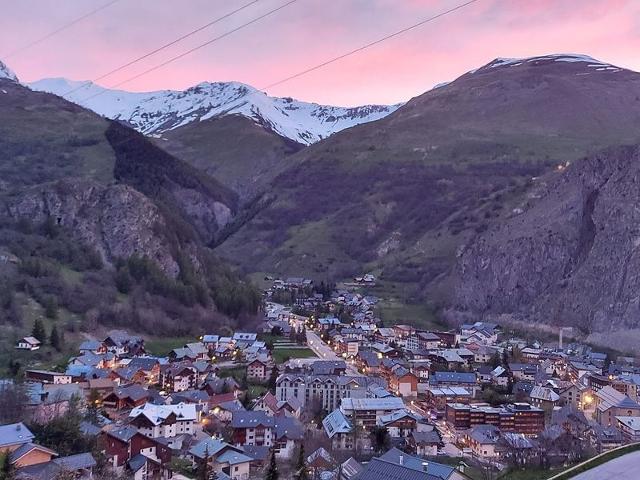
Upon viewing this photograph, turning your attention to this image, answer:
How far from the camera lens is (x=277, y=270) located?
3061 inches

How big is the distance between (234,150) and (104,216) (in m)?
103

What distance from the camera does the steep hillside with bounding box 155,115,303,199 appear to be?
429 feet

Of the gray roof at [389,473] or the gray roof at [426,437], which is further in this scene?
the gray roof at [426,437]

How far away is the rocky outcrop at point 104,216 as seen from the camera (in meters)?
47.6

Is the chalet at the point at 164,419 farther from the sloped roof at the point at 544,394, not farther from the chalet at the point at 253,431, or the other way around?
the sloped roof at the point at 544,394

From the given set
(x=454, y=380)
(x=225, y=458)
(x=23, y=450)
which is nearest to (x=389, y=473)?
(x=225, y=458)

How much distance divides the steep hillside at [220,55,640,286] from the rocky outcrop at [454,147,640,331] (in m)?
6.10

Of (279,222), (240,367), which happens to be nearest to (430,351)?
(240,367)

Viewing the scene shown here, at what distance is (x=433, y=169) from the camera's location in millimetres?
95875

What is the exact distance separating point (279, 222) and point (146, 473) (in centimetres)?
7828

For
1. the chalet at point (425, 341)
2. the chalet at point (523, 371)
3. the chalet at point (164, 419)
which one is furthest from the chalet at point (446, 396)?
the chalet at point (164, 419)

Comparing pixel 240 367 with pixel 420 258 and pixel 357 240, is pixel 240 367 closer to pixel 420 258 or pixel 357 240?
pixel 420 258

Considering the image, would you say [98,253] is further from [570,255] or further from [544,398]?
[570,255]

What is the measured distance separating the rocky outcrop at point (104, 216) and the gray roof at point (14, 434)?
97.1ft
